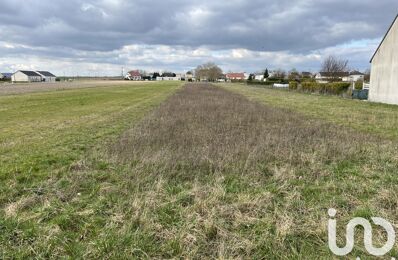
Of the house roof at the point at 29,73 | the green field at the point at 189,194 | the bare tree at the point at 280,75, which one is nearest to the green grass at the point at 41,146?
the green field at the point at 189,194

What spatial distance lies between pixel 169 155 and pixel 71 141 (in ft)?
13.6

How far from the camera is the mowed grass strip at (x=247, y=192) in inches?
→ 156

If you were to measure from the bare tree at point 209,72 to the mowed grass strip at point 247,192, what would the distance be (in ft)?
503

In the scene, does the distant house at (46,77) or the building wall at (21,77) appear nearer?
the building wall at (21,77)

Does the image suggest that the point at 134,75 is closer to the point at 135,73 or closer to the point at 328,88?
the point at 135,73

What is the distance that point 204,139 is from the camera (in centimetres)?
1019

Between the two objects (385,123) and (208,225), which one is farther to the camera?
(385,123)

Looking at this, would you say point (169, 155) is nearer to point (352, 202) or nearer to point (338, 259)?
point (352, 202)

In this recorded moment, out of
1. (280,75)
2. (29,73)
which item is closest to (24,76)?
(29,73)

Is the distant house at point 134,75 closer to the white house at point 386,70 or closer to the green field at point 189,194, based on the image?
the white house at point 386,70

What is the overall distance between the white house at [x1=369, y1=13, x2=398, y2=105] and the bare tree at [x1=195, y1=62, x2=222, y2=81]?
5221 inches

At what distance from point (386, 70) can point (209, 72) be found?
13628cm

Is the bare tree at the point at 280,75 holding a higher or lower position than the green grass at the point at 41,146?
higher

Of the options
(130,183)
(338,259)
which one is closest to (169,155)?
(130,183)
